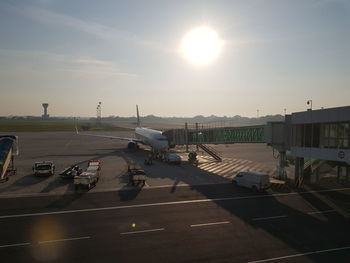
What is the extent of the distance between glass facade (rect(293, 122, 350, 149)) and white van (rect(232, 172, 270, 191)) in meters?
6.79

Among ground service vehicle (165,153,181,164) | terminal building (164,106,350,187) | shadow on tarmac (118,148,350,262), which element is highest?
terminal building (164,106,350,187)

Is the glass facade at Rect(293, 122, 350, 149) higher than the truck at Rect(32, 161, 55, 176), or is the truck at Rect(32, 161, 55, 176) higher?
the glass facade at Rect(293, 122, 350, 149)

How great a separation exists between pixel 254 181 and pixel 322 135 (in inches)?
385

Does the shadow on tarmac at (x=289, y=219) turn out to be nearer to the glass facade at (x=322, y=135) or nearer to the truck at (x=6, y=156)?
the glass facade at (x=322, y=135)

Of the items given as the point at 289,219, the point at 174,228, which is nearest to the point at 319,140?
the point at 289,219

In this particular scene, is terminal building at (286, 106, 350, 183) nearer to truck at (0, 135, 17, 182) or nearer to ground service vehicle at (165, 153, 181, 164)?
ground service vehicle at (165, 153, 181, 164)

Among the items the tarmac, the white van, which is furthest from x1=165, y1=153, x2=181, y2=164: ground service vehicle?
the white van

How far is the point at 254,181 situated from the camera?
3872cm

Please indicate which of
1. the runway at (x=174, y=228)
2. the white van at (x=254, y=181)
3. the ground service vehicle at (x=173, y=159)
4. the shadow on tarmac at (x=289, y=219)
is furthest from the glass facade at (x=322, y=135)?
the ground service vehicle at (x=173, y=159)

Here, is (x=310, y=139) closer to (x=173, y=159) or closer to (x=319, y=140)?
(x=319, y=140)

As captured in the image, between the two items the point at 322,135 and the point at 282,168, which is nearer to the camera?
the point at 322,135

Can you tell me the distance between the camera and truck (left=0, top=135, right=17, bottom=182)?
4338 cm

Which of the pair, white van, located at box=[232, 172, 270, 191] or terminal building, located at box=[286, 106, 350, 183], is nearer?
terminal building, located at box=[286, 106, 350, 183]

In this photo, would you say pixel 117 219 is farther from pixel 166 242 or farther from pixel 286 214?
pixel 286 214
